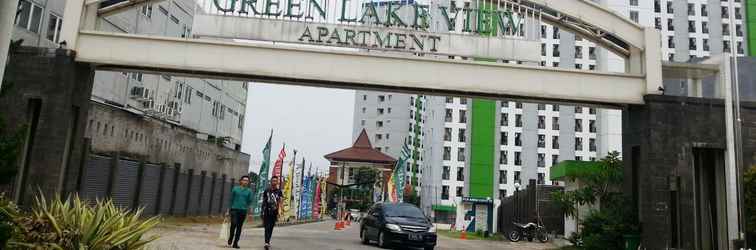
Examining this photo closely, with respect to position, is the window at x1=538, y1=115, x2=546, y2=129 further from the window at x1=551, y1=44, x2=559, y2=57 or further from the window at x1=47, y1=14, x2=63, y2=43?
the window at x1=47, y1=14, x2=63, y2=43

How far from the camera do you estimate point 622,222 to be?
47.0ft

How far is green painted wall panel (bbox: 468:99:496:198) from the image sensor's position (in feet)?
235

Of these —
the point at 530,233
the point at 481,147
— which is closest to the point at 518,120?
the point at 481,147

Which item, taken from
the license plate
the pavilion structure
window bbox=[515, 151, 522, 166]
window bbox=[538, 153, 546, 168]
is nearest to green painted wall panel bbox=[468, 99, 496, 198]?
window bbox=[515, 151, 522, 166]

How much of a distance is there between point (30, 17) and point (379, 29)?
50.2ft

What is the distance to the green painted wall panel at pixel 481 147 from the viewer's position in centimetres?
7156

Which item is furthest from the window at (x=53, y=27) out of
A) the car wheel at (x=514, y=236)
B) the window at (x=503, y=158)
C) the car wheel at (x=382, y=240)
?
the window at (x=503, y=158)

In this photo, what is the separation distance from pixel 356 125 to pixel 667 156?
98.9 meters

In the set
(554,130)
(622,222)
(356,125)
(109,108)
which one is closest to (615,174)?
(622,222)

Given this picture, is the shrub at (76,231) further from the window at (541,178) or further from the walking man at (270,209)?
the window at (541,178)

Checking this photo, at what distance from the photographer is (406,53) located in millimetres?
14820

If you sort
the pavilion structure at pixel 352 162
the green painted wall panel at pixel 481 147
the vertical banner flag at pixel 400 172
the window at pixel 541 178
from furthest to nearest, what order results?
the pavilion structure at pixel 352 162
the green painted wall panel at pixel 481 147
the window at pixel 541 178
the vertical banner flag at pixel 400 172

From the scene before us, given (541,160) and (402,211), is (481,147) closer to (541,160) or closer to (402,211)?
(541,160)

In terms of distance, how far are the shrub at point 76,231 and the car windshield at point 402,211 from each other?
925cm
